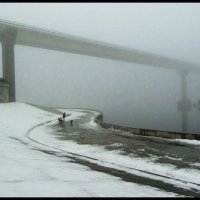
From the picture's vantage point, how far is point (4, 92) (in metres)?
50.8

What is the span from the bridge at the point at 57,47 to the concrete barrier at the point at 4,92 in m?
2.43

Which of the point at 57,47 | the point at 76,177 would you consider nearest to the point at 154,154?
the point at 76,177

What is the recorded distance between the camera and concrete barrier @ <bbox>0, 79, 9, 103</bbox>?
164 feet

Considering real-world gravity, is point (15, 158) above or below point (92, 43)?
below

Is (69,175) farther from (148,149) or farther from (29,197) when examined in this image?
(148,149)

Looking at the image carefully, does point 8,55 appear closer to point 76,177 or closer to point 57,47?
point 57,47

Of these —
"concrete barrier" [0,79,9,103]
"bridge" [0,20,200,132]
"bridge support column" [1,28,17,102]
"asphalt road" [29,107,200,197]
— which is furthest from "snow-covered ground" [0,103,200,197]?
"bridge support column" [1,28,17,102]

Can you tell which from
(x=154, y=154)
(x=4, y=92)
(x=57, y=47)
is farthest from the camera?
(x=57, y=47)

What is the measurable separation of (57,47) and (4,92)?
21909mm

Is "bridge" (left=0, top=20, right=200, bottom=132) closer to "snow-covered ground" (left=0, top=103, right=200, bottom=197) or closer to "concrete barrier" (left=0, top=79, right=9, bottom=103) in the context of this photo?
"concrete barrier" (left=0, top=79, right=9, bottom=103)

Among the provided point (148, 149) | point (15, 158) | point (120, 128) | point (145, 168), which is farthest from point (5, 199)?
point (120, 128)

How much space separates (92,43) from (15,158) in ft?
213

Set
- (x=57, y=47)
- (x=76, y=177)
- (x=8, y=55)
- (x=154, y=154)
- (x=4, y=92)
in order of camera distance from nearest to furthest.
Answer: (x=76, y=177) < (x=154, y=154) < (x=4, y=92) < (x=8, y=55) < (x=57, y=47)

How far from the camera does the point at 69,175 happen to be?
10812 mm
